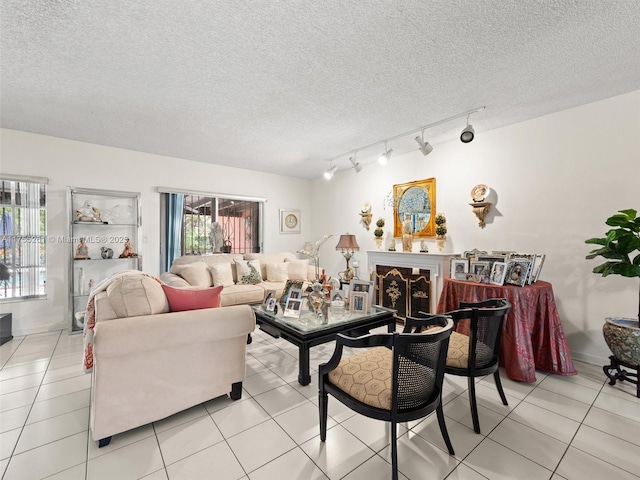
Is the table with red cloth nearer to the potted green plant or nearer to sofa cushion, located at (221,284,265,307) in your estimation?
the potted green plant

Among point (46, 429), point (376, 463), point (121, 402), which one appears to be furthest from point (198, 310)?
point (376, 463)

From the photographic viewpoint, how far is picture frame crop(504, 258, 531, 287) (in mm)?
2580

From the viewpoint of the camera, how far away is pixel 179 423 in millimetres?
1905

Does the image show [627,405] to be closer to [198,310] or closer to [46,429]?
[198,310]

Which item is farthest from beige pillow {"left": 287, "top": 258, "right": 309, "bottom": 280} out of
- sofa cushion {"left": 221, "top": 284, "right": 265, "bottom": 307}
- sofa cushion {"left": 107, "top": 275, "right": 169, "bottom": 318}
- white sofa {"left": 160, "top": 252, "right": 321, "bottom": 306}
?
sofa cushion {"left": 107, "top": 275, "right": 169, "bottom": 318}

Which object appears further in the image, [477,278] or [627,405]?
[477,278]

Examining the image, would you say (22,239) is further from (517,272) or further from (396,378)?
(517,272)

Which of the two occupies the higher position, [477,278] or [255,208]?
[255,208]

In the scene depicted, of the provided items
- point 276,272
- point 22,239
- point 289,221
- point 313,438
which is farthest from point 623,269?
point 22,239

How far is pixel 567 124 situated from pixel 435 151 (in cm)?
144

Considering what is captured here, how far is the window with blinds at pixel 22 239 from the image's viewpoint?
3590 millimetres

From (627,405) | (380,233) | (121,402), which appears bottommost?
(627,405)

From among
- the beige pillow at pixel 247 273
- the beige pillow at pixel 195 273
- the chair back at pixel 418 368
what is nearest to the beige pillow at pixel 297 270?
the beige pillow at pixel 247 273

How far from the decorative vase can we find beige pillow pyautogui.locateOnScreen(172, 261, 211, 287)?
4.41 metres
